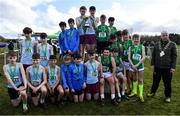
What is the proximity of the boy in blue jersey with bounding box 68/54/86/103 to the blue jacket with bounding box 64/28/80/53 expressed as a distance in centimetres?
75

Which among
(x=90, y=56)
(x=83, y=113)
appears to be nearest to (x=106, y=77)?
(x=90, y=56)

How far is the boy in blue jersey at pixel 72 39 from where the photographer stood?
1041cm

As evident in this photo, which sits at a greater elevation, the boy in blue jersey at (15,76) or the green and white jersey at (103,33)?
the green and white jersey at (103,33)

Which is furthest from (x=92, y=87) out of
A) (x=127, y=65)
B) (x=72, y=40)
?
(x=72, y=40)

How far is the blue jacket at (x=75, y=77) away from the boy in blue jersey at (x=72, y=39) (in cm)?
83

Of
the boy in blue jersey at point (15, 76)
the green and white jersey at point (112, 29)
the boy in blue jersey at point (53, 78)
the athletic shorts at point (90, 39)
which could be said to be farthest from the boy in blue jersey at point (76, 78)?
the green and white jersey at point (112, 29)

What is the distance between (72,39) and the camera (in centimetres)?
1045

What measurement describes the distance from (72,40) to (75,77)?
1371 millimetres

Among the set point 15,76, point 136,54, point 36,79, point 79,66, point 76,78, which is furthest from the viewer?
point 136,54

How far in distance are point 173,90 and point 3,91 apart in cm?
595

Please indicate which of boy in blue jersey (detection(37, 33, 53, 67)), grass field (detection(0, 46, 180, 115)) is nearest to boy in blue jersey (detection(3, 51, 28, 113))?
grass field (detection(0, 46, 180, 115))

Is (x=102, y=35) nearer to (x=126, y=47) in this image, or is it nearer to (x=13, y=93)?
(x=126, y=47)

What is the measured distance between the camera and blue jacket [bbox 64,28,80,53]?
1042 cm

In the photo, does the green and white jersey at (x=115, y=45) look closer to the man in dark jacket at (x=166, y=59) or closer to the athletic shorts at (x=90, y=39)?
the athletic shorts at (x=90, y=39)
